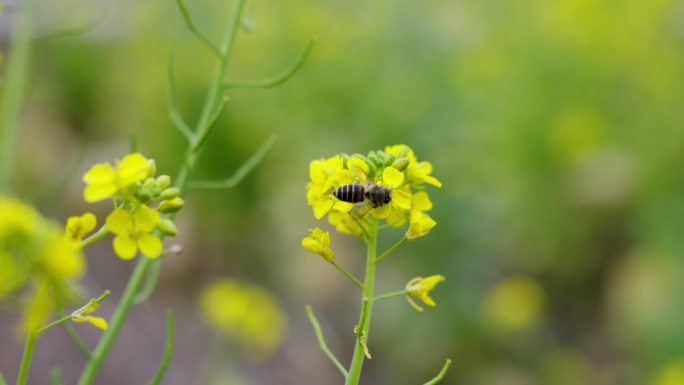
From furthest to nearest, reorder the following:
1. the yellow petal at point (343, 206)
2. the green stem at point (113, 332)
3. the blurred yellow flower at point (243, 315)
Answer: the blurred yellow flower at point (243, 315), the green stem at point (113, 332), the yellow petal at point (343, 206)

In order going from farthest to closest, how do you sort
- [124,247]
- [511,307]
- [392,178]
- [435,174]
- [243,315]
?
[511,307]
[435,174]
[243,315]
[392,178]
[124,247]

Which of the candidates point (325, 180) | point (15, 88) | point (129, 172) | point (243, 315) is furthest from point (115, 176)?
point (243, 315)

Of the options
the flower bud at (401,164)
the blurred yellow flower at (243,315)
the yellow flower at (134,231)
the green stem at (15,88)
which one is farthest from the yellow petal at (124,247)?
the blurred yellow flower at (243,315)

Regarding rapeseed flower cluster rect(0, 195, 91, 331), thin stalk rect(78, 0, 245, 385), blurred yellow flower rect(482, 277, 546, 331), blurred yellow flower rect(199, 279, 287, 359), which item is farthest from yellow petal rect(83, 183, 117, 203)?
blurred yellow flower rect(482, 277, 546, 331)

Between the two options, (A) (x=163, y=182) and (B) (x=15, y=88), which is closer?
(A) (x=163, y=182)

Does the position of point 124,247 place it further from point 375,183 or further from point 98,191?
point 375,183

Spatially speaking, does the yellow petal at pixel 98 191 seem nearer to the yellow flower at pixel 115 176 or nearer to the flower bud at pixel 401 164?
the yellow flower at pixel 115 176

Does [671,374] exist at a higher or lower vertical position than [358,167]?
lower
